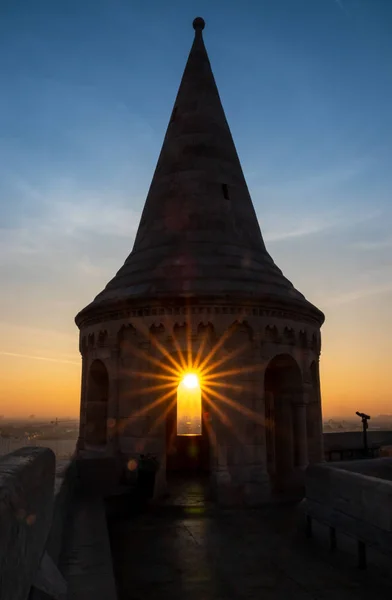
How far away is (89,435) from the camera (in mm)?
12859

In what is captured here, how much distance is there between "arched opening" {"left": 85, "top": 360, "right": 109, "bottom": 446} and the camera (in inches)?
506

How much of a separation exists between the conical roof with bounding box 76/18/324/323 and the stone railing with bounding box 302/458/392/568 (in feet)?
15.4

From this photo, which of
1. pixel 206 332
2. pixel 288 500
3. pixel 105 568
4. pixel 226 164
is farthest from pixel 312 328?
pixel 105 568

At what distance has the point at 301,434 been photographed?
39.7 ft

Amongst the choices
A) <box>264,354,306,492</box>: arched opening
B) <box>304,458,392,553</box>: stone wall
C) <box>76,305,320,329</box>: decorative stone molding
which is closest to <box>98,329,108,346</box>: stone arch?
<box>76,305,320,329</box>: decorative stone molding

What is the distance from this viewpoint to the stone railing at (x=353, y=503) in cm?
588

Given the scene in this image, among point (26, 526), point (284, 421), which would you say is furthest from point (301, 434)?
point (26, 526)

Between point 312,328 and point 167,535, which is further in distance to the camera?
point 312,328

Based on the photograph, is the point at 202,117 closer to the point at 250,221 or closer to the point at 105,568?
the point at 250,221

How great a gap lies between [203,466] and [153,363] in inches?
246

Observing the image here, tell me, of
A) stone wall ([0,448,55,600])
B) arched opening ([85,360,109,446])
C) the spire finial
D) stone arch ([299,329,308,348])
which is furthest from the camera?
the spire finial

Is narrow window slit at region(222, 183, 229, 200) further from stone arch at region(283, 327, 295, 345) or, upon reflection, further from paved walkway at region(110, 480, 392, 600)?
paved walkway at region(110, 480, 392, 600)

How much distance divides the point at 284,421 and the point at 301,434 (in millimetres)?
765

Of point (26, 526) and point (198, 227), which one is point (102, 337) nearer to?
point (198, 227)
